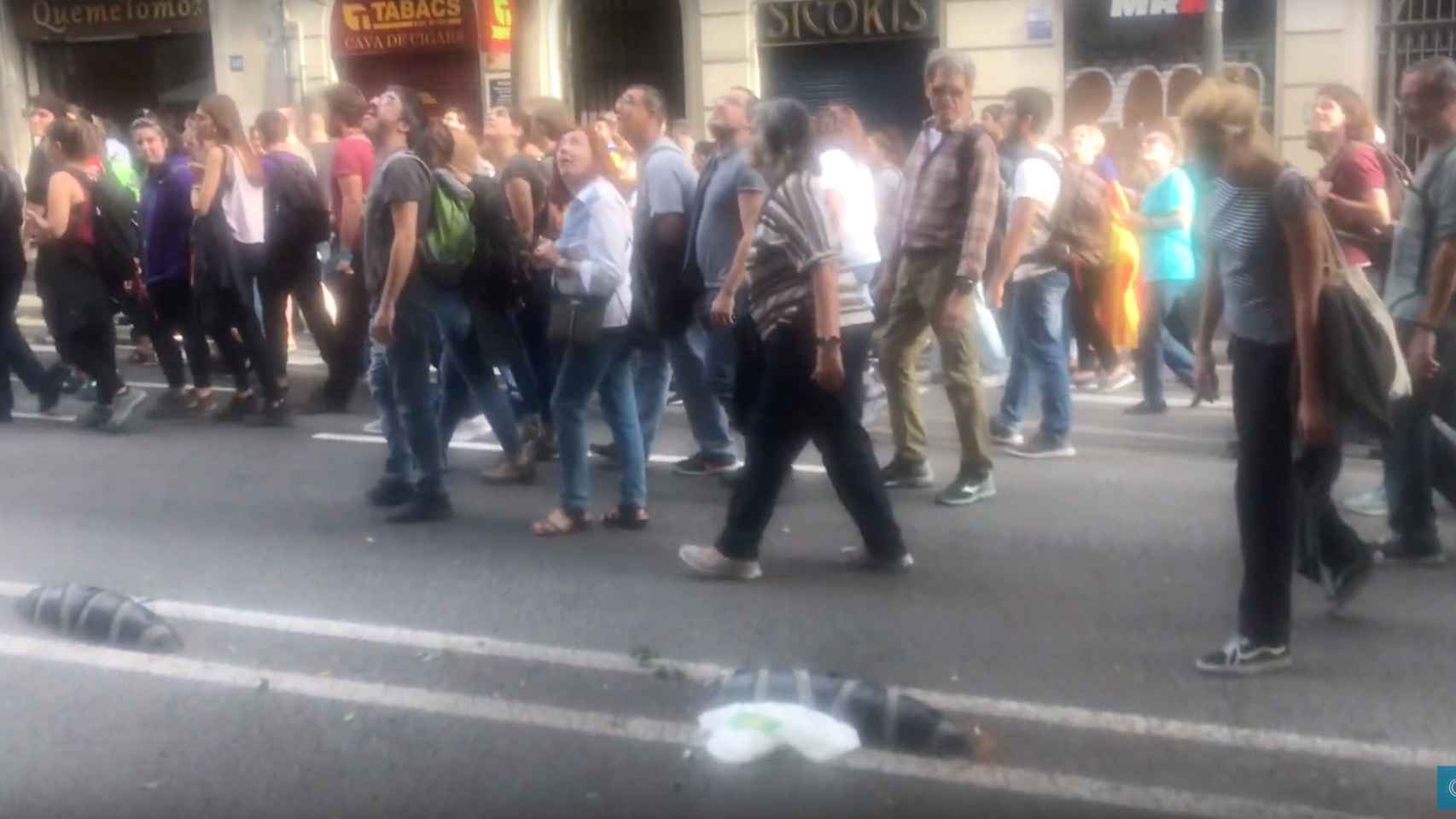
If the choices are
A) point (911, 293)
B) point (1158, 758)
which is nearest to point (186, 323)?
point (911, 293)

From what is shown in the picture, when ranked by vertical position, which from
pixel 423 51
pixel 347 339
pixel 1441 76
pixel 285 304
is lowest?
pixel 347 339

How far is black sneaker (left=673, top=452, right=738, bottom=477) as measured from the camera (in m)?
7.88

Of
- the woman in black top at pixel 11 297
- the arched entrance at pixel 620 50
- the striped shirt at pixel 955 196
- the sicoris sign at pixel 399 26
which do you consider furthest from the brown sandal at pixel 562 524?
the sicoris sign at pixel 399 26

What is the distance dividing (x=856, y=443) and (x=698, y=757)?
1.69 m

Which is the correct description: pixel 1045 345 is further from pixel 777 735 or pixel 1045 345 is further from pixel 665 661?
pixel 777 735

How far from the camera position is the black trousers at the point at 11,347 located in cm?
962

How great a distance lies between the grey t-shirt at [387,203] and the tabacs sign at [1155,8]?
10286 mm

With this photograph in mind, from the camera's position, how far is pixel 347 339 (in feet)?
32.3

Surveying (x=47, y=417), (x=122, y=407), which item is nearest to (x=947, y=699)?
(x=122, y=407)

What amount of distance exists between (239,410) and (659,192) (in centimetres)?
381

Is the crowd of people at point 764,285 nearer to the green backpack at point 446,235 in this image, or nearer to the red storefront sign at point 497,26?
the green backpack at point 446,235

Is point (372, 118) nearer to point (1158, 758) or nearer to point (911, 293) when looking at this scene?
point (911, 293)

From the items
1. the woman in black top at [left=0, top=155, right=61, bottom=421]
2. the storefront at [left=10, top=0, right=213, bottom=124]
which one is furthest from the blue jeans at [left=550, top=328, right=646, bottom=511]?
the storefront at [left=10, top=0, right=213, bottom=124]

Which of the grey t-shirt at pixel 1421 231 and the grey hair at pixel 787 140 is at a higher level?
the grey hair at pixel 787 140
